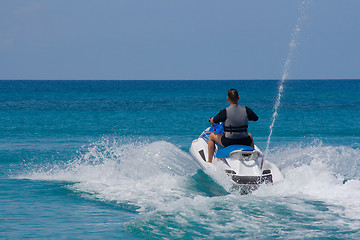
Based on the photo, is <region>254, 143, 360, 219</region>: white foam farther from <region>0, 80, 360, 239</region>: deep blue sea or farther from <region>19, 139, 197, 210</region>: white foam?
<region>19, 139, 197, 210</region>: white foam

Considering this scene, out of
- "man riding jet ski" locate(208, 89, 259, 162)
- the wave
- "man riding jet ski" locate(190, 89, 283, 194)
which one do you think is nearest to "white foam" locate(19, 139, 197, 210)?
the wave

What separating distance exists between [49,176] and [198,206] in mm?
4587

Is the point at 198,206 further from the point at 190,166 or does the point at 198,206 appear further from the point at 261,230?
the point at 190,166

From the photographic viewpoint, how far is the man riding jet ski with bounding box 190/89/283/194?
24.8 feet

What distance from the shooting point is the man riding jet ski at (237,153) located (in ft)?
24.8

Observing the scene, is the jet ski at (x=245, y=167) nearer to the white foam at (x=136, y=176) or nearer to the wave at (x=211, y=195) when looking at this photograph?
the wave at (x=211, y=195)

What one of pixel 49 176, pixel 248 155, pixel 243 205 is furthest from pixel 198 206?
pixel 49 176

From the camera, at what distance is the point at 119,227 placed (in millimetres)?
6207

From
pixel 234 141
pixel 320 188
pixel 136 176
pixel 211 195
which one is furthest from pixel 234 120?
pixel 136 176

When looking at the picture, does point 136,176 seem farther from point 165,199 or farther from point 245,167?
point 245,167

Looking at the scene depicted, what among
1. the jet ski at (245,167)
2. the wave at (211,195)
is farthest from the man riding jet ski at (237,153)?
the wave at (211,195)

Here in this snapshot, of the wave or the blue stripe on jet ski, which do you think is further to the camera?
the blue stripe on jet ski

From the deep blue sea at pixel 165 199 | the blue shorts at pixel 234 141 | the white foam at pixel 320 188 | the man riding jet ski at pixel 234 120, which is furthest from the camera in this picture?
the blue shorts at pixel 234 141

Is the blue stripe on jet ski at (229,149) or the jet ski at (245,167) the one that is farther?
the blue stripe on jet ski at (229,149)
